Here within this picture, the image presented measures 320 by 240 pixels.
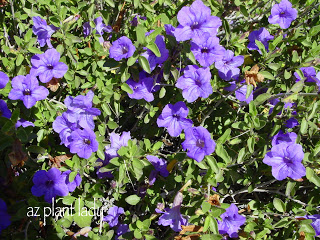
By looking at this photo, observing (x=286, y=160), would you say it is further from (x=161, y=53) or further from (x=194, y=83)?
(x=161, y=53)

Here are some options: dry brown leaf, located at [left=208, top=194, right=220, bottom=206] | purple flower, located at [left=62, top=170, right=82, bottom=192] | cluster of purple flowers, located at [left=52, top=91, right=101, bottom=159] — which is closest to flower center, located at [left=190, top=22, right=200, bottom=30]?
cluster of purple flowers, located at [left=52, top=91, right=101, bottom=159]

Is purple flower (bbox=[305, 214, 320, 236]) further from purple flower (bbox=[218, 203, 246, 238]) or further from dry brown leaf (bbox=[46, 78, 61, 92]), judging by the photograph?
dry brown leaf (bbox=[46, 78, 61, 92])

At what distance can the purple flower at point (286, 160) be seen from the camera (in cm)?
211

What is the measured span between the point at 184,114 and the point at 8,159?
3.92 feet

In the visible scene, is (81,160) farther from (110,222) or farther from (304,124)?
(304,124)

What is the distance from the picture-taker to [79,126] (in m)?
2.22

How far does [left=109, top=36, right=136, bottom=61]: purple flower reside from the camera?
218 centimetres

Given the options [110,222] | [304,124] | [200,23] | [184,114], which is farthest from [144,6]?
[110,222]

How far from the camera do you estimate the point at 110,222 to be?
2479 millimetres

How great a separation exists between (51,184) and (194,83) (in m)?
1.15

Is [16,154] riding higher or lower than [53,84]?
lower

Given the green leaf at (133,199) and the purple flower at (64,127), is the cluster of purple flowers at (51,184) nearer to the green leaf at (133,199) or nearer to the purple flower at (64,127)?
the purple flower at (64,127)

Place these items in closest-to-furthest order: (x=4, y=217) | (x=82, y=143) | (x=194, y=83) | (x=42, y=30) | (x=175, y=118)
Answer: (x=4, y=217)
(x=82, y=143)
(x=194, y=83)
(x=175, y=118)
(x=42, y=30)

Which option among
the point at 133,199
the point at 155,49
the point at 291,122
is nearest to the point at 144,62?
the point at 155,49
